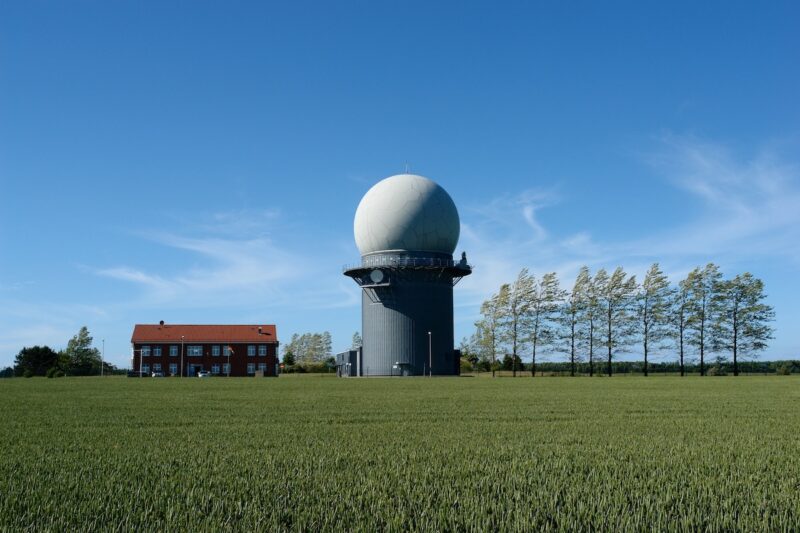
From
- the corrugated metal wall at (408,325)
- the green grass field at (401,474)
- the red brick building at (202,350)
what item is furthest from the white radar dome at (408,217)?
the green grass field at (401,474)

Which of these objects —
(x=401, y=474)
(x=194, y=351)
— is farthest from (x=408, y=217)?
(x=401, y=474)

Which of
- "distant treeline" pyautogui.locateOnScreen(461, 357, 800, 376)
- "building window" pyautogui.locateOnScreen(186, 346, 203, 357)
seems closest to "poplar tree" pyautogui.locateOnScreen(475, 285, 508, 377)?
"distant treeline" pyautogui.locateOnScreen(461, 357, 800, 376)

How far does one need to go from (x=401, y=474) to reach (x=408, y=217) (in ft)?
158

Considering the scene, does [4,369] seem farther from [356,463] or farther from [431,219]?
[356,463]

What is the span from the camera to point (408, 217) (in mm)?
53812

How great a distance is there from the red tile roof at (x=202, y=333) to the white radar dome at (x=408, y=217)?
111ft

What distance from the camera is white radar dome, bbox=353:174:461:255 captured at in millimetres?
53750

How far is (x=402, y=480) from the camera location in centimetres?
578

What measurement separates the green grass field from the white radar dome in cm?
4223

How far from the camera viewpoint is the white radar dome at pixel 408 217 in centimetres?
5375

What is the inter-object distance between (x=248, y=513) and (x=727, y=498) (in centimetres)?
332

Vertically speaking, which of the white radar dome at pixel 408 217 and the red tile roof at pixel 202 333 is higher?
the white radar dome at pixel 408 217

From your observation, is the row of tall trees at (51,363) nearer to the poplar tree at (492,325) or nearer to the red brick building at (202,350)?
the red brick building at (202,350)

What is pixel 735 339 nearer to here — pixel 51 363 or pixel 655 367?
pixel 655 367
